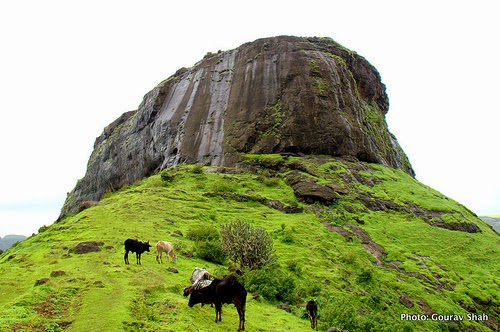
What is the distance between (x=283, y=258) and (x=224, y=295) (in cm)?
1399

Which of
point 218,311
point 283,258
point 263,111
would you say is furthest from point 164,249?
point 263,111

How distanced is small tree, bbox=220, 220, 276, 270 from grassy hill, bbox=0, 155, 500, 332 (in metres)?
1.02

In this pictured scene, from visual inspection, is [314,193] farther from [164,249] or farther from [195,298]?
[195,298]

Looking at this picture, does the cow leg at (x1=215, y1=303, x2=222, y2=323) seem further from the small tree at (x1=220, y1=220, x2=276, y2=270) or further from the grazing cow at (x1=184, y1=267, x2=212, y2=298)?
the small tree at (x1=220, y1=220, x2=276, y2=270)

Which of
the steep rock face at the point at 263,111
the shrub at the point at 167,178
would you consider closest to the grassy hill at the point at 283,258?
the shrub at the point at 167,178

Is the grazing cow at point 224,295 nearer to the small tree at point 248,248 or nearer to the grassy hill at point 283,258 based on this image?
the grassy hill at point 283,258

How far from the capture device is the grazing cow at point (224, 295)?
10.5m

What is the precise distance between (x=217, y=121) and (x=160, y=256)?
41833 millimetres

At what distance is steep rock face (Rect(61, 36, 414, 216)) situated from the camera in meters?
52.5

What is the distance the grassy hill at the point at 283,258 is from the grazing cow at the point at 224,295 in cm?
45

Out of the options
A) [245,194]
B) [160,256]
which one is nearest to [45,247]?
[160,256]

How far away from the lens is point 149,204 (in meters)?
31.1

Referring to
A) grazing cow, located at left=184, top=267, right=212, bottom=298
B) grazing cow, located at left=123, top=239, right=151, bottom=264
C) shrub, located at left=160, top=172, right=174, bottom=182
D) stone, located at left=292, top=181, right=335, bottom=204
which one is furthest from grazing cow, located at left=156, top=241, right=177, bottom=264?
shrub, located at left=160, top=172, right=174, bottom=182

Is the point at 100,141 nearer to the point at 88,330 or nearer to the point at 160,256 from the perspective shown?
the point at 160,256
